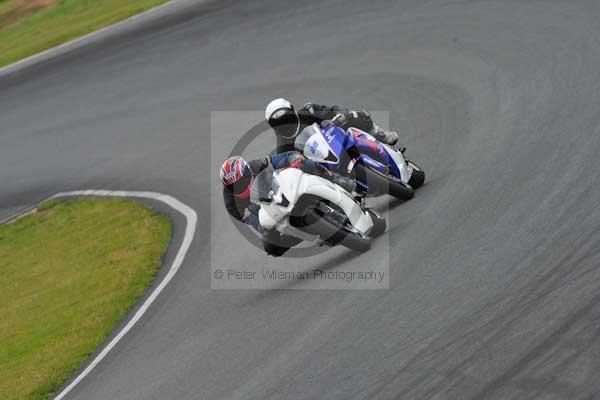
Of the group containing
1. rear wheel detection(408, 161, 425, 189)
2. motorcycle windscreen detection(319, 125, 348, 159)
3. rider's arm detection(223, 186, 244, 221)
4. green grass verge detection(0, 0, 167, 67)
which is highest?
motorcycle windscreen detection(319, 125, 348, 159)

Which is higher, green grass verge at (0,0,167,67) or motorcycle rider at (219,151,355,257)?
motorcycle rider at (219,151,355,257)

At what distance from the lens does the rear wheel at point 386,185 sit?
10.2 metres

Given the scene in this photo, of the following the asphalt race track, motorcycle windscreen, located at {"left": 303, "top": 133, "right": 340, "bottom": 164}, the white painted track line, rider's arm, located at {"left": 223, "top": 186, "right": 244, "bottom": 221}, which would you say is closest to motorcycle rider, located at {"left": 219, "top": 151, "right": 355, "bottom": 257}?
rider's arm, located at {"left": 223, "top": 186, "right": 244, "bottom": 221}

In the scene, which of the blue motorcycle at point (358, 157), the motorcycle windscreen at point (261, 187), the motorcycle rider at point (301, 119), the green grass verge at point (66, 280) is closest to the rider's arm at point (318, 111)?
the motorcycle rider at point (301, 119)

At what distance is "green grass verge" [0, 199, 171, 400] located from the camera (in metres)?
10.7

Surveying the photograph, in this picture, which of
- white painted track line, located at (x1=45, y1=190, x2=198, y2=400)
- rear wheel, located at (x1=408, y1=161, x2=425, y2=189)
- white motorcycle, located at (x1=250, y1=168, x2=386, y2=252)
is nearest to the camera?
white motorcycle, located at (x1=250, y1=168, x2=386, y2=252)

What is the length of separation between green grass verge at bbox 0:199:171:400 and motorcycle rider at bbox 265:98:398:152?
10.3 feet

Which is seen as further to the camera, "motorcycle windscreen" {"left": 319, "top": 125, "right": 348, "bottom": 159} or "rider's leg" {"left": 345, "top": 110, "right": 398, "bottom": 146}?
"rider's leg" {"left": 345, "top": 110, "right": 398, "bottom": 146}

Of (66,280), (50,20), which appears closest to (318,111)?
(66,280)

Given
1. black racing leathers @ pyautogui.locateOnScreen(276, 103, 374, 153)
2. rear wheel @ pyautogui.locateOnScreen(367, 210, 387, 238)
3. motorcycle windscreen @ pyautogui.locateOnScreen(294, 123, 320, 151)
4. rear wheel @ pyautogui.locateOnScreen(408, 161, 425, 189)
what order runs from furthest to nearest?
1. rear wheel @ pyautogui.locateOnScreen(408, 161, 425, 189)
2. black racing leathers @ pyautogui.locateOnScreen(276, 103, 374, 153)
3. motorcycle windscreen @ pyautogui.locateOnScreen(294, 123, 320, 151)
4. rear wheel @ pyautogui.locateOnScreen(367, 210, 387, 238)

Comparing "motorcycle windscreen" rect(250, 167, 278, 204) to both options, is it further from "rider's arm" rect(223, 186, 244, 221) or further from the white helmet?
the white helmet

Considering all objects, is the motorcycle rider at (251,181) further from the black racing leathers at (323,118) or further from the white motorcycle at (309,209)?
the black racing leathers at (323,118)

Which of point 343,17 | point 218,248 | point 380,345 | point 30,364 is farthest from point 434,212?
point 343,17

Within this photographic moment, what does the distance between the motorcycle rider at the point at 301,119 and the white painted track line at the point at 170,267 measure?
8.99 ft
